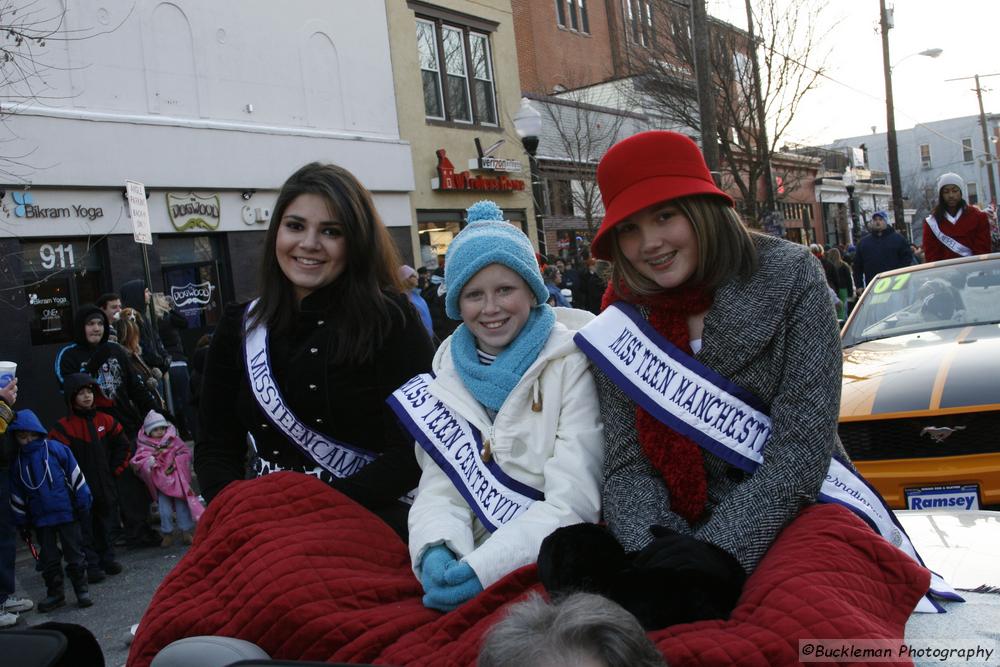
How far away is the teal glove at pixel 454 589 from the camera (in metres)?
2.26

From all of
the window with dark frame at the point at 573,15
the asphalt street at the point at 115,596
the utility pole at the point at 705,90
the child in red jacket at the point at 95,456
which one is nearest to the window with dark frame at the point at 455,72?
the utility pole at the point at 705,90

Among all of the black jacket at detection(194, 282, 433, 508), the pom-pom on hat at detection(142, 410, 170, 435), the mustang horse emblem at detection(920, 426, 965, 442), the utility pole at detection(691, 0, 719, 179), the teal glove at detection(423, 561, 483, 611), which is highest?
the utility pole at detection(691, 0, 719, 179)

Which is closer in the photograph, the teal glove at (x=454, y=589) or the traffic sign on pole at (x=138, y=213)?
the teal glove at (x=454, y=589)

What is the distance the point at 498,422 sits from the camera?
2.69 m

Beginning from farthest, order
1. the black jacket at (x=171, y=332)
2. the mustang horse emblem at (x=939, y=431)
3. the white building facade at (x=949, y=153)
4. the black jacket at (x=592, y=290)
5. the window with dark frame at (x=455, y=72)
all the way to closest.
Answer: the white building facade at (x=949, y=153)
the window with dark frame at (x=455, y=72)
the black jacket at (x=592, y=290)
the black jacket at (x=171, y=332)
the mustang horse emblem at (x=939, y=431)

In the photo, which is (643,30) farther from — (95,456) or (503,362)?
(503,362)

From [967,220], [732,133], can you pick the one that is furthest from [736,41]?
[967,220]

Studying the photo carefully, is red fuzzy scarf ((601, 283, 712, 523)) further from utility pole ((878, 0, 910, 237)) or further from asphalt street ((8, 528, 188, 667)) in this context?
utility pole ((878, 0, 910, 237))

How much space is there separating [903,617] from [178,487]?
23.3ft

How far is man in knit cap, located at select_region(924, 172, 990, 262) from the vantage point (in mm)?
9023

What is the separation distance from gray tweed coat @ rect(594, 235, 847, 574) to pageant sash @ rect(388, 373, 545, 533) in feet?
0.95

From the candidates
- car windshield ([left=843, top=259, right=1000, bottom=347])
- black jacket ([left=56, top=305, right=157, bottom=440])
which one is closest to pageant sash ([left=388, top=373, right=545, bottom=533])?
car windshield ([left=843, top=259, right=1000, bottom=347])

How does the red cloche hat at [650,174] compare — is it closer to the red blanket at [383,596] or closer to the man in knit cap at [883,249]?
the red blanket at [383,596]

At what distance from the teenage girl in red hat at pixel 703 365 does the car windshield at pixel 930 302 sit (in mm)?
3954
